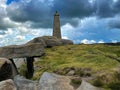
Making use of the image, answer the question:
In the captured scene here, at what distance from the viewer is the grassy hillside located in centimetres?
2306

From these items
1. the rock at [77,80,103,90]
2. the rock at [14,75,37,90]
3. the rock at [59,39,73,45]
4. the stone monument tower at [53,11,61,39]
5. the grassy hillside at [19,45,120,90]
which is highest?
the stone monument tower at [53,11,61,39]

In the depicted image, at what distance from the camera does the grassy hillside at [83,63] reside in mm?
23062

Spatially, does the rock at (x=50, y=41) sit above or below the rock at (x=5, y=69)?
above

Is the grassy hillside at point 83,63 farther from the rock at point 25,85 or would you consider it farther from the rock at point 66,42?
the rock at point 66,42

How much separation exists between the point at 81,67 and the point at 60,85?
575cm

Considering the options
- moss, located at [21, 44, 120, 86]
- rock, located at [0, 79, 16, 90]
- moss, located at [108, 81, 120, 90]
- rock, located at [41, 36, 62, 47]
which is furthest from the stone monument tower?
rock, located at [0, 79, 16, 90]

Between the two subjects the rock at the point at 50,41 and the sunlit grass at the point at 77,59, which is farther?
the rock at the point at 50,41

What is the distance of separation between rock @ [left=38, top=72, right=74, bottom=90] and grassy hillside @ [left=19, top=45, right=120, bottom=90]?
7.64 ft

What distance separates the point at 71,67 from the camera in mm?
26844

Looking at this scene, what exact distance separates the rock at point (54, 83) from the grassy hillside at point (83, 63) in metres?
2.33

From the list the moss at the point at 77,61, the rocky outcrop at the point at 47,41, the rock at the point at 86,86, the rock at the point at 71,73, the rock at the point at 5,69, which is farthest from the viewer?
the rocky outcrop at the point at 47,41

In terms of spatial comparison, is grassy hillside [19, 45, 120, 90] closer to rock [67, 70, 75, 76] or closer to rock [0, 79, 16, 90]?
rock [67, 70, 75, 76]

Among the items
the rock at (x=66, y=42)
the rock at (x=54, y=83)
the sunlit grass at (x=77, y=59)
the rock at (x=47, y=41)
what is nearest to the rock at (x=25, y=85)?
the rock at (x=54, y=83)

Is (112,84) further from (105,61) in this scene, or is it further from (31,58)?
(31,58)
